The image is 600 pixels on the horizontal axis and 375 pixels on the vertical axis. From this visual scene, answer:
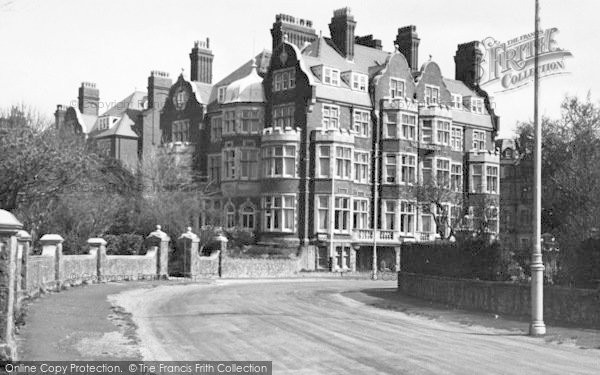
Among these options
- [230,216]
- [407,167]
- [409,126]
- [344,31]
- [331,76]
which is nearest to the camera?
[331,76]

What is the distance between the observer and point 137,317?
2328 cm

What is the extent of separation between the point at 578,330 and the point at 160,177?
4643cm

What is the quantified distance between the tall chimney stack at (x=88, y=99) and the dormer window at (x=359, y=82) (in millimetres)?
37125

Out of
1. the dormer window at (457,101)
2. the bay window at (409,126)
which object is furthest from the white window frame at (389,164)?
the dormer window at (457,101)

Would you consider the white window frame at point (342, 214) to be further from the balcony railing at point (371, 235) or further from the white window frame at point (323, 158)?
the white window frame at point (323, 158)

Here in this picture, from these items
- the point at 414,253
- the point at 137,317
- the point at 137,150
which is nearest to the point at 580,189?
the point at 414,253

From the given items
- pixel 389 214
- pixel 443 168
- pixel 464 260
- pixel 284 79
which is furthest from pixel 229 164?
pixel 464 260

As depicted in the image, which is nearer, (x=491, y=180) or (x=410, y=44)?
(x=410, y=44)

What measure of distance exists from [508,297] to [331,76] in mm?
36679

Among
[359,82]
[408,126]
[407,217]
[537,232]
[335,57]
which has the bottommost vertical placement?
[537,232]

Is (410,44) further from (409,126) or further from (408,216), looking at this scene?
(408,216)

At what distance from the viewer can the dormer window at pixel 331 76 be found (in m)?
61.0

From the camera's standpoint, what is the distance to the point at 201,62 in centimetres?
7462

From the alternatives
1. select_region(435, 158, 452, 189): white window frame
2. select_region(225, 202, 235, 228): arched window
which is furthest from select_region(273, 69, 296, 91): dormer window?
select_region(435, 158, 452, 189): white window frame
